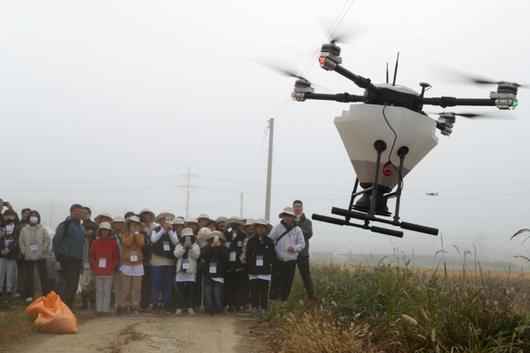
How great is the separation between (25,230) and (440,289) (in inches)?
337

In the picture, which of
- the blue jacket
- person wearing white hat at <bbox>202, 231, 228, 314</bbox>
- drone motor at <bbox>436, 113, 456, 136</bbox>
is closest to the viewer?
drone motor at <bbox>436, 113, 456, 136</bbox>

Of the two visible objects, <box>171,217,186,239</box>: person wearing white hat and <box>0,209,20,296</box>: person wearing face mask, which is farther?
<box>171,217,186,239</box>: person wearing white hat

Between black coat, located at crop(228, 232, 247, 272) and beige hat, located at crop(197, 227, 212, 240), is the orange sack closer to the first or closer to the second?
beige hat, located at crop(197, 227, 212, 240)

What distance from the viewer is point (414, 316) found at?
784cm

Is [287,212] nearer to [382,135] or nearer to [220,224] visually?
[220,224]

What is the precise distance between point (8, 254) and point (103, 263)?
214 cm

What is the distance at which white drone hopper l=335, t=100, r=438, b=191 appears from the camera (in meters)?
6.63

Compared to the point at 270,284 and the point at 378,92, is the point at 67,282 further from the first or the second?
the point at 378,92

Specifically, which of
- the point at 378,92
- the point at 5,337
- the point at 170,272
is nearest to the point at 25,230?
the point at 170,272

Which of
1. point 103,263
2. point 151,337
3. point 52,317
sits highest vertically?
point 103,263

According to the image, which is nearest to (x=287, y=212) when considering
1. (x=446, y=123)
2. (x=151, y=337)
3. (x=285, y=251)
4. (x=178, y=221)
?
(x=285, y=251)

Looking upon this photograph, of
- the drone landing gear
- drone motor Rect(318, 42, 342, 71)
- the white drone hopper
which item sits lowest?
the drone landing gear

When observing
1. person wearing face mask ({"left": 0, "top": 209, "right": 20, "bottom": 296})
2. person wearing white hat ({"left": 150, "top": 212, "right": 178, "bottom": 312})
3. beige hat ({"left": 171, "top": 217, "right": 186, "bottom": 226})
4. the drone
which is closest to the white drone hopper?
the drone

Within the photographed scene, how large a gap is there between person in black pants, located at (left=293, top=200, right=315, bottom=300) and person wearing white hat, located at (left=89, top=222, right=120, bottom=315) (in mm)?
3608
